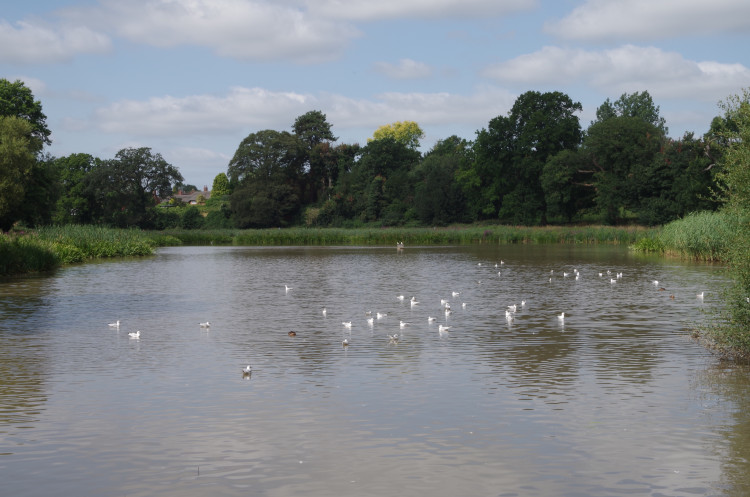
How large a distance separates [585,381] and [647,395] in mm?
1337

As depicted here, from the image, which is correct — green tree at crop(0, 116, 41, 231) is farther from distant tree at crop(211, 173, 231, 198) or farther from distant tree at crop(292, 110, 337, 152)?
distant tree at crop(211, 173, 231, 198)

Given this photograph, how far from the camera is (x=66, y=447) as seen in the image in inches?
380

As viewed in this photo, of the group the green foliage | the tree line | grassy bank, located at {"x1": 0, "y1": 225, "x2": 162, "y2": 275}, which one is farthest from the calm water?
the green foliage

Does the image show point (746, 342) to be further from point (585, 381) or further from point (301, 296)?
point (301, 296)

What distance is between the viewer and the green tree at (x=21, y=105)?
77.9 m

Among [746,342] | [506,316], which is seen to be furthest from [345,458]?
[506,316]

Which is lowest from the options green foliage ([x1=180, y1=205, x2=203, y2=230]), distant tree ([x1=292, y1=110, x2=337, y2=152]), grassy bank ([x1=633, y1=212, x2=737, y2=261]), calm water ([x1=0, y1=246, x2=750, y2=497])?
calm water ([x1=0, y1=246, x2=750, y2=497])

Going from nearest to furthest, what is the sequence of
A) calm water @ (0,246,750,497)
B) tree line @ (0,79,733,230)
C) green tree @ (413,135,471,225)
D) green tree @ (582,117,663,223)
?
calm water @ (0,246,750,497), tree line @ (0,79,733,230), green tree @ (582,117,663,223), green tree @ (413,135,471,225)

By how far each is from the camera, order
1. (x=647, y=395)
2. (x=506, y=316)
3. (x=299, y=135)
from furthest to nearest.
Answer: (x=299, y=135), (x=506, y=316), (x=647, y=395)

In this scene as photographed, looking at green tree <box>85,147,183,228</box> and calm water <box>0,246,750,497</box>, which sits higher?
green tree <box>85,147,183,228</box>

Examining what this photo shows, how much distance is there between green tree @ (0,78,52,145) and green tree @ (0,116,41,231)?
1602 centimetres

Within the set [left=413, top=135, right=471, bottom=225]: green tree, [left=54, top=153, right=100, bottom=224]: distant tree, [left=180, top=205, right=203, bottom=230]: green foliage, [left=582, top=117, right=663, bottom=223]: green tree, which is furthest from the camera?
[left=180, top=205, right=203, bottom=230]: green foliage

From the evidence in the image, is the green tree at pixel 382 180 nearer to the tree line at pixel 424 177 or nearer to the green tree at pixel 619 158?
the tree line at pixel 424 177

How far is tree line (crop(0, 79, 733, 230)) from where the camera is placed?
85.8m
